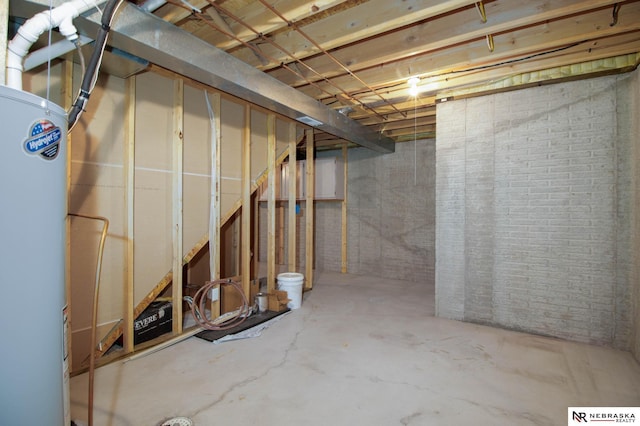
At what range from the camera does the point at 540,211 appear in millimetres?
3229

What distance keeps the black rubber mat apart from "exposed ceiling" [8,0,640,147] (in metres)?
2.44

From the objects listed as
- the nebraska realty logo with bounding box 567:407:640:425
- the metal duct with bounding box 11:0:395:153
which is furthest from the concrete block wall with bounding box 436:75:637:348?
the metal duct with bounding box 11:0:395:153

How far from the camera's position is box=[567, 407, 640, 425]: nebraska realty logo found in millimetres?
1965

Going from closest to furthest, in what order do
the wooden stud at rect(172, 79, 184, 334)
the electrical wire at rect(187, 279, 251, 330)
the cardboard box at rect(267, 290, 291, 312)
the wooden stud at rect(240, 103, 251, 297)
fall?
1. the wooden stud at rect(172, 79, 184, 334)
2. the electrical wire at rect(187, 279, 251, 330)
3. the wooden stud at rect(240, 103, 251, 297)
4. the cardboard box at rect(267, 290, 291, 312)

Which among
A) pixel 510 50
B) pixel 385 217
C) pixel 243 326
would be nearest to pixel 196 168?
pixel 243 326

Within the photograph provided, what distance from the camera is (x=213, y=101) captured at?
330 centimetres

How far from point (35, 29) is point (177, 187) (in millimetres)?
1605

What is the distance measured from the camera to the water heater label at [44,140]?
1.17m

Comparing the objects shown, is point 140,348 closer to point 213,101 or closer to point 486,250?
point 213,101

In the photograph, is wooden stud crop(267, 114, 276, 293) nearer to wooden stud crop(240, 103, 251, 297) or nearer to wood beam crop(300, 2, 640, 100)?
wooden stud crop(240, 103, 251, 297)

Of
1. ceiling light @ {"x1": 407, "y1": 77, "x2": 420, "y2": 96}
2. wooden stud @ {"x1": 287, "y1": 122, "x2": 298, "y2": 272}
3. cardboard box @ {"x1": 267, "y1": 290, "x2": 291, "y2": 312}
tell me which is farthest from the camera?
wooden stud @ {"x1": 287, "y1": 122, "x2": 298, "y2": 272}

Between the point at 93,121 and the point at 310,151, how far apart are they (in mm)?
2744

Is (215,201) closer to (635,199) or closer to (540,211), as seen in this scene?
(540,211)

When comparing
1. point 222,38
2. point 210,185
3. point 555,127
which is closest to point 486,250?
point 555,127
